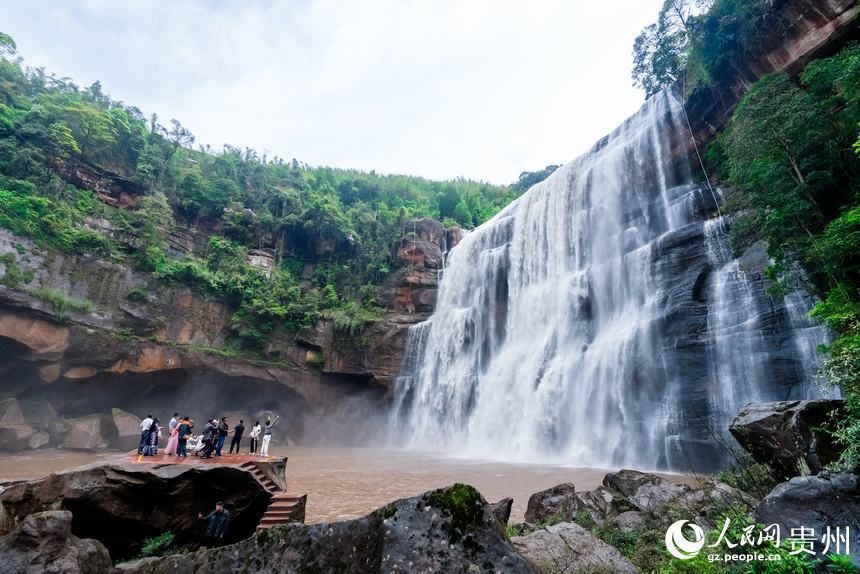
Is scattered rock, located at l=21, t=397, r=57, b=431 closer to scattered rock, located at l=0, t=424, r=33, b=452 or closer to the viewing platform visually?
scattered rock, located at l=0, t=424, r=33, b=452

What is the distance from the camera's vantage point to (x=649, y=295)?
16609 mm

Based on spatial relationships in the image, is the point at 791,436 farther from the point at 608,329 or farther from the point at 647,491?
the point at 608,329

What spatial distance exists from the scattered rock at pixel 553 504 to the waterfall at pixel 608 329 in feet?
21.8

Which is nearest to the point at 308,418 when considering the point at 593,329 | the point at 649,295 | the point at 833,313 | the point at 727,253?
the point at 593,329

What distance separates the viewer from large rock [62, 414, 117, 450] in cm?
2011

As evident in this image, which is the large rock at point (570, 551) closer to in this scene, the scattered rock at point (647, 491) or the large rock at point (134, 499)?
the scattered rock at point (647, 491)

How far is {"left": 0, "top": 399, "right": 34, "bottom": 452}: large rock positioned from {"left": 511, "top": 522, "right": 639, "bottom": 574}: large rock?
2398cm

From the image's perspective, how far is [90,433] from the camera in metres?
20.5

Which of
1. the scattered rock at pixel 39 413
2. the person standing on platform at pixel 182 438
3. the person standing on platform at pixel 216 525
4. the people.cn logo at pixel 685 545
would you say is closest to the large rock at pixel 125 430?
the scattered rock at pixel 39 413

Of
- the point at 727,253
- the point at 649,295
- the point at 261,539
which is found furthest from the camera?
the point at 649,295

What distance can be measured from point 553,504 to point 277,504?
5.48 meters

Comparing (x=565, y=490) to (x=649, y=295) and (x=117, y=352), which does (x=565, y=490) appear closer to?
(x=649, y=295)

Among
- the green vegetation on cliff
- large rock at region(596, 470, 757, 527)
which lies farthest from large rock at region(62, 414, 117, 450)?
the green vegetation on cliff

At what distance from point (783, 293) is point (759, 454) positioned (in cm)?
701
